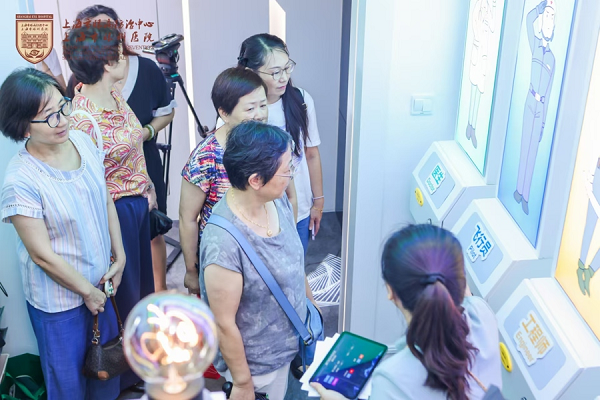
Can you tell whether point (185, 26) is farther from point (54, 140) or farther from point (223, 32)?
point (54, 140)

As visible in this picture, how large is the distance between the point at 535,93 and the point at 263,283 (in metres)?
0.93

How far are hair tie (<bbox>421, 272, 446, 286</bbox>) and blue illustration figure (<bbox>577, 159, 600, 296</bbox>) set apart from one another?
486 mm

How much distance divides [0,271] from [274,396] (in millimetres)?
1232

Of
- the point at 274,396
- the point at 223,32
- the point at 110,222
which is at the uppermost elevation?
the point at 223,32

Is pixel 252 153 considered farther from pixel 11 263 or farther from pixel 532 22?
pixel 11 263

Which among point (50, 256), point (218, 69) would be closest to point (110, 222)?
point (50, 256)

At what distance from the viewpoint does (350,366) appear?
5.26 ft

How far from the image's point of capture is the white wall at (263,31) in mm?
3867

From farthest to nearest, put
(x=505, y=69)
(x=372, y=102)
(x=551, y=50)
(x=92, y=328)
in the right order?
1. (x=372, y=102)
2. (x=92, y=328)
3. (x=505, y=69)
4. (x=551, y=50)

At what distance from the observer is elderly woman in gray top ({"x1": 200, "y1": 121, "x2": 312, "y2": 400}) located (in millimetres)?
1661

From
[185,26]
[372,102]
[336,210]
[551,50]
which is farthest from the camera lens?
[336,210]

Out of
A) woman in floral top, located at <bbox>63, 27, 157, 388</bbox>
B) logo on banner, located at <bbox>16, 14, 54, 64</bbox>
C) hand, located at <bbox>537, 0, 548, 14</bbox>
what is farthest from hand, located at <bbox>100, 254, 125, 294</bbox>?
hand, located at <bbox>537, 0, 548, 14</bbox>

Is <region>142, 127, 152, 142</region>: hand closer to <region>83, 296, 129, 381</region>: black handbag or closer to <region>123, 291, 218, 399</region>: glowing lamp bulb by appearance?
<region>83, 296, 129, 381</region>: black handbag

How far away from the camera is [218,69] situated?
3.98 metres
